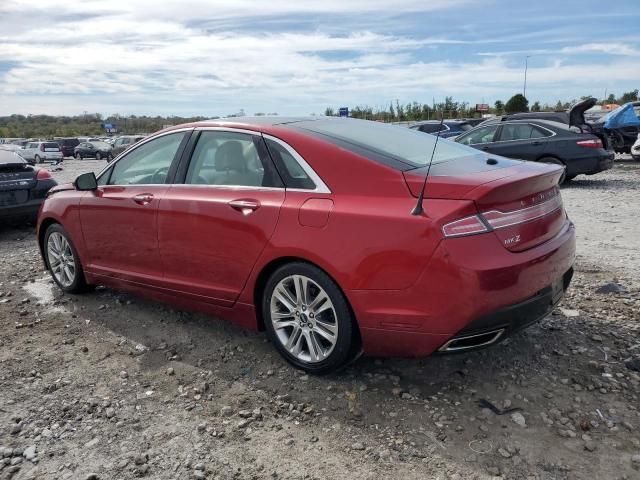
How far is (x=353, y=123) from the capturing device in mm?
4117

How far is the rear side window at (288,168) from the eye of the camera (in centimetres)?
342

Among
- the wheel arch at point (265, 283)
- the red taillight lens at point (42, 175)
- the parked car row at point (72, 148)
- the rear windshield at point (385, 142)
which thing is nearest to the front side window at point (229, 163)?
the rear windshield at point (385, 142)

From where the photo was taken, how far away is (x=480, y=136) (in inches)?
513

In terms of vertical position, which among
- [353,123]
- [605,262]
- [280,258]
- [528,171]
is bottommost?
[605,262]

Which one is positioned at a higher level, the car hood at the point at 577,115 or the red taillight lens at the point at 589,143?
the car hood at the point at 577,115

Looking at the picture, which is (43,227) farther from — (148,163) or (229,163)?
(229,163)

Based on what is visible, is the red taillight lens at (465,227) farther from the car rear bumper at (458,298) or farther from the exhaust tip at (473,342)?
the exhaust tip at (473,342)

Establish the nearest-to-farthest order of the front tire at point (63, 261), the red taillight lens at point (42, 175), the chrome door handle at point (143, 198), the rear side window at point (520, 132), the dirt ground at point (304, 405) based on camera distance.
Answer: the dirt ground at point (304, 405) → the chrome door handle at point (143, 198) → the front tire at point (63, 261) → the red taillight lens at point (42, 175) → the rear side window at point (520, 132)

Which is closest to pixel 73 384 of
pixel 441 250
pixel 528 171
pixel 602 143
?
pixel 441 250

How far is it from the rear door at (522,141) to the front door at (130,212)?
9.27 metres

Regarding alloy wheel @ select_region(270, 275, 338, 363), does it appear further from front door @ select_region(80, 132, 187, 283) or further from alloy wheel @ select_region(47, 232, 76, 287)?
alloy wheel @ select_region(47, 232, 76, 287)

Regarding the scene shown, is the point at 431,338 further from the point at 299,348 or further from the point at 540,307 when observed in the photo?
the point at 299,348

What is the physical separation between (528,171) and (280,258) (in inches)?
61.2

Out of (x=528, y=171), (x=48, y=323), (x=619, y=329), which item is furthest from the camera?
(x=48, y=323)
